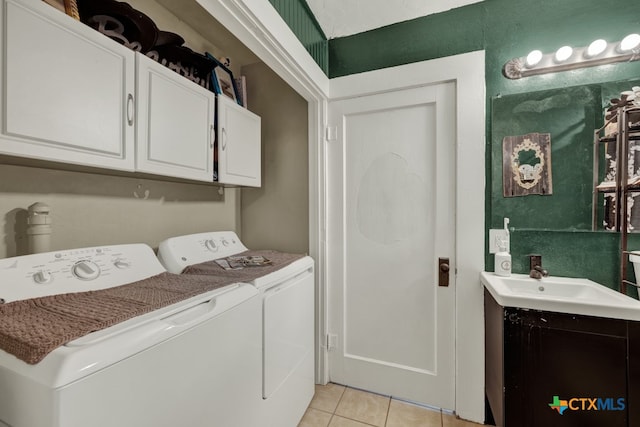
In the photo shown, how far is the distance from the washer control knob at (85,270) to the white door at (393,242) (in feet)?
4.46

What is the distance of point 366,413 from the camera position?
5.66 feet

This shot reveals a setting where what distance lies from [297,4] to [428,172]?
4.17 ft

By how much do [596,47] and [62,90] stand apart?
2.41 meters

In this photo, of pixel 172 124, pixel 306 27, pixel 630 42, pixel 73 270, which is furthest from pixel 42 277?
pixel 630 42

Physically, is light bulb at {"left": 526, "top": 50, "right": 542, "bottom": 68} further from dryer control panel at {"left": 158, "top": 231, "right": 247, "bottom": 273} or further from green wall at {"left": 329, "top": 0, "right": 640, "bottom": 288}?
dryer control panel at {"left": 158, "top": 231, "right": 247, "bottom": 273}

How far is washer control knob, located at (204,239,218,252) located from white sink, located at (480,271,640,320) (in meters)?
1.61

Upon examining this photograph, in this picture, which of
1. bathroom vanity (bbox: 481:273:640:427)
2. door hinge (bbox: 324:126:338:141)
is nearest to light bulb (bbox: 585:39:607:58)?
bathroom vanity (bbox: 481:273:640:427)

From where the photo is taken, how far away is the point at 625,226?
138cm

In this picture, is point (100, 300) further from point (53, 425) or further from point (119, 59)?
point (119, 59)

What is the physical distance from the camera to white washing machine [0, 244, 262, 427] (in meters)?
0.59

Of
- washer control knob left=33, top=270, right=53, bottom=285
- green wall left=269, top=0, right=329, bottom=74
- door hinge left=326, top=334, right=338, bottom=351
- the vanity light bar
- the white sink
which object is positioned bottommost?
door hinge left=326, top=334, right=338, bottom=351

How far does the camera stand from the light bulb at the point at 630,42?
1357 mm

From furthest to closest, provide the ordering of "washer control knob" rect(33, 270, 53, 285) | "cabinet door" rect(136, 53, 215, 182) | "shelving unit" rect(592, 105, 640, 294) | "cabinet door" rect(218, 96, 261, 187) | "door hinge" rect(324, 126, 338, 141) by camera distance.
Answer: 1. "door hinge" rect(324, 126, 338, 141)
2. "cabinet door" rect(218, 96, 261, 187)
3. "shelving unit" rect(592, 105, 640, 294)
4. "cabinet door" rect(136, 53, 215, 182)
5. "washer control knob" rect(33, 270, 53, 285)

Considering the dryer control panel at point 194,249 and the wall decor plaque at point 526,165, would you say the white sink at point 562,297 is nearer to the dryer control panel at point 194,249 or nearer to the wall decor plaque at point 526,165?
the wall decor plaque at point 526,165
